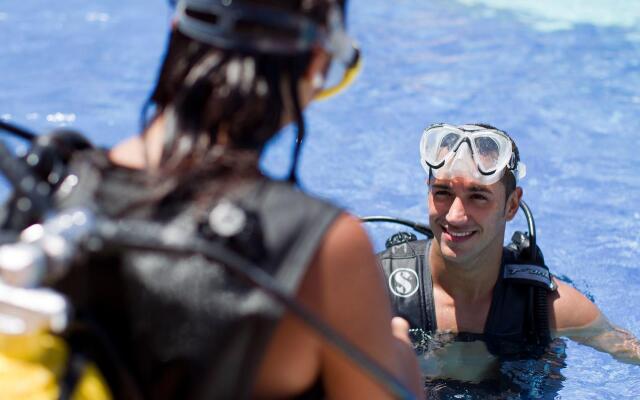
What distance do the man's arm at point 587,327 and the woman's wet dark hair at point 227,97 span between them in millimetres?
2839

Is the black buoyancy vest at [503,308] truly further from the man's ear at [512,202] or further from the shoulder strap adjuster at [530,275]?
the man's ear at [512,202]

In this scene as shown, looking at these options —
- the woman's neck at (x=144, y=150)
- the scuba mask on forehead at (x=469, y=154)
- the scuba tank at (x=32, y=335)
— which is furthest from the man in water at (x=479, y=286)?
the scuba tank at (x=32, y=335)

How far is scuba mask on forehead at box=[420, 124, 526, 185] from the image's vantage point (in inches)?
158

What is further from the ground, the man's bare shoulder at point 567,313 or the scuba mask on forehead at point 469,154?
the scuba mask on forehead at point 469,154

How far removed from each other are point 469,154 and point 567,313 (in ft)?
2.87

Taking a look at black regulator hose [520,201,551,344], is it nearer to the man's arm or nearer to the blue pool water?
the man's arm

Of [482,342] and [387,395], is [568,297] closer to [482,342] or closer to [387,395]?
[482,342]

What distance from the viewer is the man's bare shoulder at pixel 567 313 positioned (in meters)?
4.16

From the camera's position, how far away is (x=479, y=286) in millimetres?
4176

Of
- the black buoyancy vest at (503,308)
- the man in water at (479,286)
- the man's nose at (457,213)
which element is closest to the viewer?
the man's nose at (457,213)

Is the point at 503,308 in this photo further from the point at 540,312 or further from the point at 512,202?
the point at 512,202

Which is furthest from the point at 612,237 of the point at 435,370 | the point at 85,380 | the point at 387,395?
the point at 85,380

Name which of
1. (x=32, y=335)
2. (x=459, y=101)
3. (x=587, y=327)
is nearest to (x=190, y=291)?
(x=32, y=335)

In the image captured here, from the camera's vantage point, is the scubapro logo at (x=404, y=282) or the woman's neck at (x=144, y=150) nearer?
the woman's neck at (x=144, y=150)
